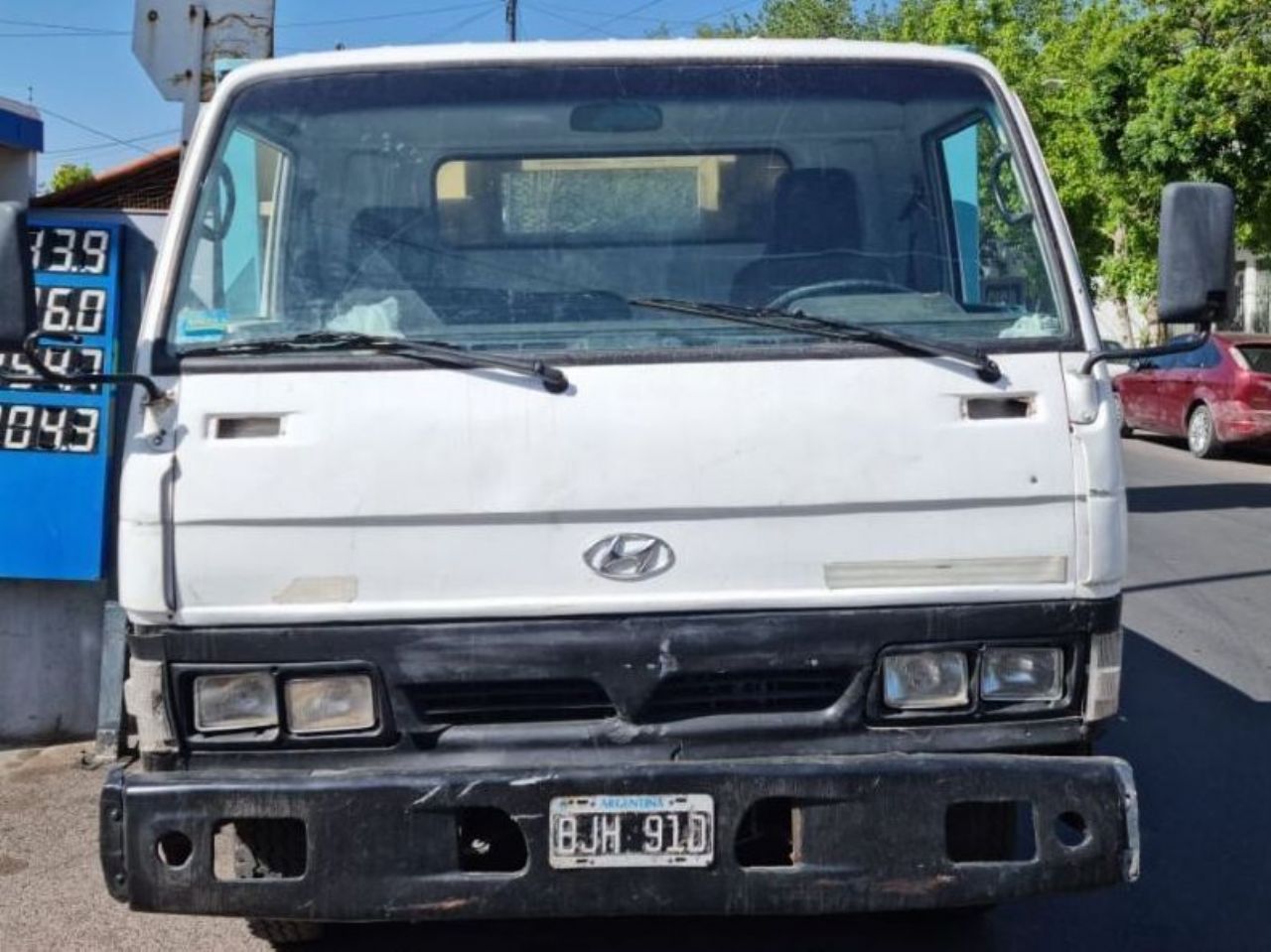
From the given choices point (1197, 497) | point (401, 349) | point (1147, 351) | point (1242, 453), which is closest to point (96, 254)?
point (401, 349)

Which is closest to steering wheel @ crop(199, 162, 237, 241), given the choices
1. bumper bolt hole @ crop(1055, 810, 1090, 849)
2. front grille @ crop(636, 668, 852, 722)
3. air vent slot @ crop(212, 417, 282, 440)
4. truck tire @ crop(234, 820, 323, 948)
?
air vent slot @ crop(212, 417, 282, 440)

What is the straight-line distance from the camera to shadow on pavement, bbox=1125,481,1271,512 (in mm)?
14219

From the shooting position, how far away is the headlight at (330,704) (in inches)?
144

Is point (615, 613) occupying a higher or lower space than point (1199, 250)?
lower

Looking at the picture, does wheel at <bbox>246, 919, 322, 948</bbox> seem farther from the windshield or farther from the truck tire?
the windshield

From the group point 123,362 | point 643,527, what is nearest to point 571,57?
point 643,527

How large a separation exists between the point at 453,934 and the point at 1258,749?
3.48m

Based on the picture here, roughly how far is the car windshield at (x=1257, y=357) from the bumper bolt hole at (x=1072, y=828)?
15009 millimetres

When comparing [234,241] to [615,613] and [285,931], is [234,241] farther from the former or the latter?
[285,931]

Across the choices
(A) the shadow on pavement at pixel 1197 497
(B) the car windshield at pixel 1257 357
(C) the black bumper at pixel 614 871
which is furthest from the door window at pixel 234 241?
(B) the car windshield at pixel 1257 357

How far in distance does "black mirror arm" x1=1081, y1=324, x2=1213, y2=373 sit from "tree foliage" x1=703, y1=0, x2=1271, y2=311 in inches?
612

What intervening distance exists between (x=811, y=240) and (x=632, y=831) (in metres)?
1.55

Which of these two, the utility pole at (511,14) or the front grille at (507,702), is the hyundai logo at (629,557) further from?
the utility pole at (511,14)

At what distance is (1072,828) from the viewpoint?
3.60 meters
